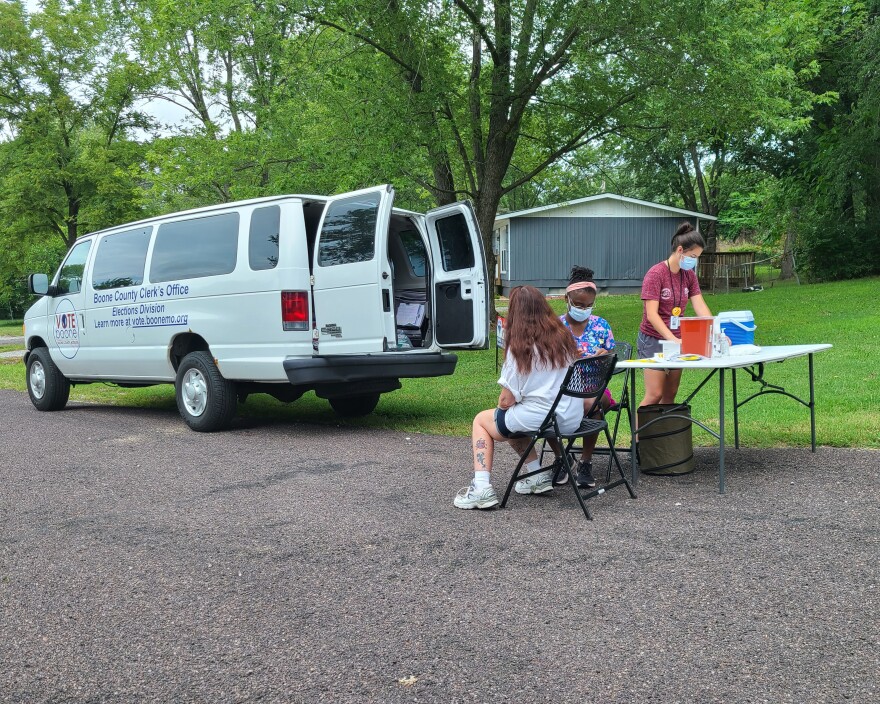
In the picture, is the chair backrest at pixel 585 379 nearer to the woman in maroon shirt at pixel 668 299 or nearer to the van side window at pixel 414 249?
the woman in maroon shirt at pixel 668 299

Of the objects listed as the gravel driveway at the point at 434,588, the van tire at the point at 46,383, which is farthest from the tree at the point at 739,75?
the van tire at the point at 46,383

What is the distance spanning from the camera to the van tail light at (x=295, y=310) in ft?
26.0

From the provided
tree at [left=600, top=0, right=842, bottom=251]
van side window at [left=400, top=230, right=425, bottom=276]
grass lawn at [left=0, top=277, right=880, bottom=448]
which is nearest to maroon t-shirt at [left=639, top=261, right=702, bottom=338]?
grass lawn at [left=0, top=277, right=880, bottom=448]

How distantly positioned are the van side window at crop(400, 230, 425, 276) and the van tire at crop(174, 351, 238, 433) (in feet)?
7.19

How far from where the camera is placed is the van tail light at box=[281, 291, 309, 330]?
312 inches

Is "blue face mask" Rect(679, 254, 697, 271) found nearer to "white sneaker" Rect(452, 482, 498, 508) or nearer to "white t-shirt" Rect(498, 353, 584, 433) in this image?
"white t-shirt" Rect(498, 353, 584, 433)

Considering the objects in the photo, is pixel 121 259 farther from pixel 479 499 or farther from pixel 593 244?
pixel 593 244

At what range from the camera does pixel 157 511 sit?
217 inches

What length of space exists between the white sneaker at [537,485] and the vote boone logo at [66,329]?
265 inches

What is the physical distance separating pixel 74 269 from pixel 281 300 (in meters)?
3.89

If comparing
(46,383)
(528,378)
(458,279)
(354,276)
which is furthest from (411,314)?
(46,383)

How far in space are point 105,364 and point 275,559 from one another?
6310 millimetres

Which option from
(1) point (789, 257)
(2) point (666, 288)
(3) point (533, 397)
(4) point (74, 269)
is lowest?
(3) point (533, 397)

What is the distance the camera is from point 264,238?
8148mm
